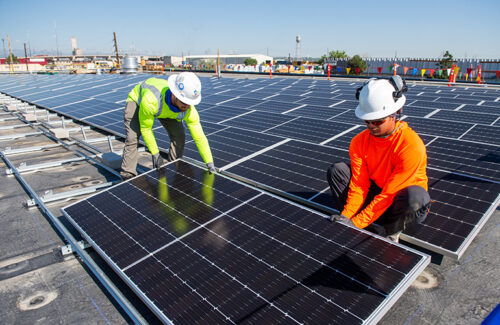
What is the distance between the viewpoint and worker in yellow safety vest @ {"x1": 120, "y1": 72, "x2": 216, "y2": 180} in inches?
213

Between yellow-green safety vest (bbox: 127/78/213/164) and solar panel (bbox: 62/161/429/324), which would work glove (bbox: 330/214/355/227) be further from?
yellow-green safety vest (bbox: 127/78/213/164)

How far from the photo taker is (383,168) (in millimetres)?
4156

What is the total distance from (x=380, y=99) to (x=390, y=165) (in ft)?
2.77

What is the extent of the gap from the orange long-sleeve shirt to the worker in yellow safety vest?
7.82 ft

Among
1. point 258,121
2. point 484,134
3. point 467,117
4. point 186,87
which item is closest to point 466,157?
point 484,134

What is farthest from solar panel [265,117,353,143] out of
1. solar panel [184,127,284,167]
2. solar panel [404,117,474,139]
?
solar panel [404,117,474,139]

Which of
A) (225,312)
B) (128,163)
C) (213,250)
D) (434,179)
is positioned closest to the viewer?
(225,312)

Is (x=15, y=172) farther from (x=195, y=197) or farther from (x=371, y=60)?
(x=371, y=60)

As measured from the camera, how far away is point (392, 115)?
3793mm

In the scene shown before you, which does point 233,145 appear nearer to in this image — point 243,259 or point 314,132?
point 314,132

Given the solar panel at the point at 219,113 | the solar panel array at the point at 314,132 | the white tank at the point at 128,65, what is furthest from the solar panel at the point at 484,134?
the white tank at the point at 128,65

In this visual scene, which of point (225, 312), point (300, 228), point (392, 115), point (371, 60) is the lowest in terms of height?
point (225, 312)

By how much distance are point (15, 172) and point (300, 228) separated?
24.2ft

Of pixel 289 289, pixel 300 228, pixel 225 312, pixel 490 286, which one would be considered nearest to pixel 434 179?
pixel 490 286
